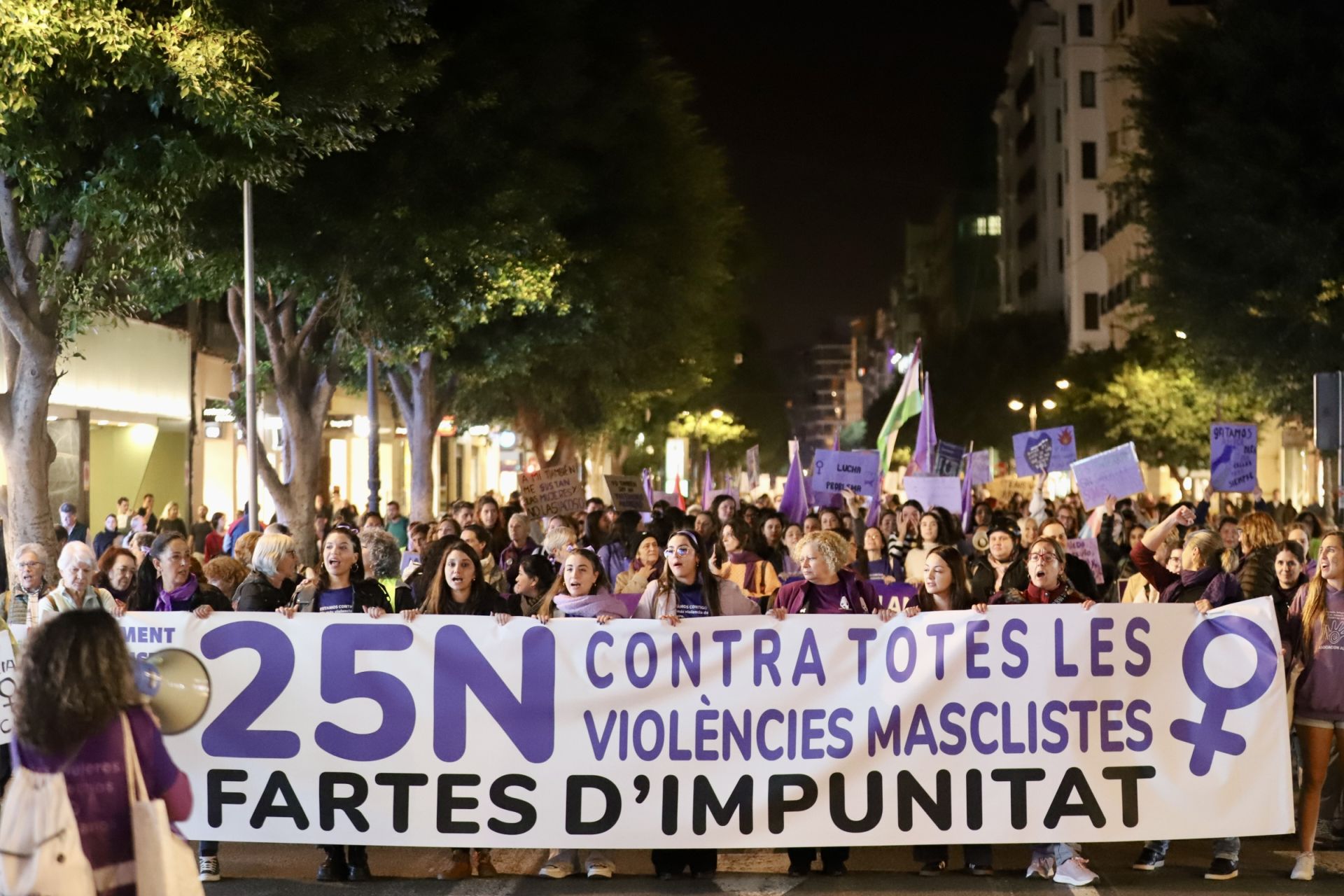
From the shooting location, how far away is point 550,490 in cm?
2075

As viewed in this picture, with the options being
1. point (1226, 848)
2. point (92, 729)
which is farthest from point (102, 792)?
point (1226, 848)

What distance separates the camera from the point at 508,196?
67.9 ft

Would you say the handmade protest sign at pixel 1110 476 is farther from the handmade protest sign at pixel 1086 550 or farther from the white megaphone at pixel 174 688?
the white megaphone at pixel 174 688

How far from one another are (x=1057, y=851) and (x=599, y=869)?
2.07 meters

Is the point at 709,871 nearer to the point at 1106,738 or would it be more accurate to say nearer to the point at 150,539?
the point at 1106,738

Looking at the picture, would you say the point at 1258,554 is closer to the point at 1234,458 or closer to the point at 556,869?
the point at 556,869

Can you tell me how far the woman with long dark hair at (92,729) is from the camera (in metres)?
4.60

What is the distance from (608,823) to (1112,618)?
242cm

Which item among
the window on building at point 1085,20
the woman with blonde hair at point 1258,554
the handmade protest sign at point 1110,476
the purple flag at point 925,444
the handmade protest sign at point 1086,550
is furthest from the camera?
the window on building at point 1085,20

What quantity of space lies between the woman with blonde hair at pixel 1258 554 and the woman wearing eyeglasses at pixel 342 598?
4.31 m

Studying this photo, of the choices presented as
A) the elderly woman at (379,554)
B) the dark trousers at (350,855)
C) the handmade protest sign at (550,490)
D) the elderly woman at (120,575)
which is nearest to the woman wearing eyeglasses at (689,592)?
the dark trousers at (350,855)

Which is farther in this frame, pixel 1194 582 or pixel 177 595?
pixel 1194 582

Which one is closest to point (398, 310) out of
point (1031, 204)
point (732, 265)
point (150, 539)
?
point (150, 539)

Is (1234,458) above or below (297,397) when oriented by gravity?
below
